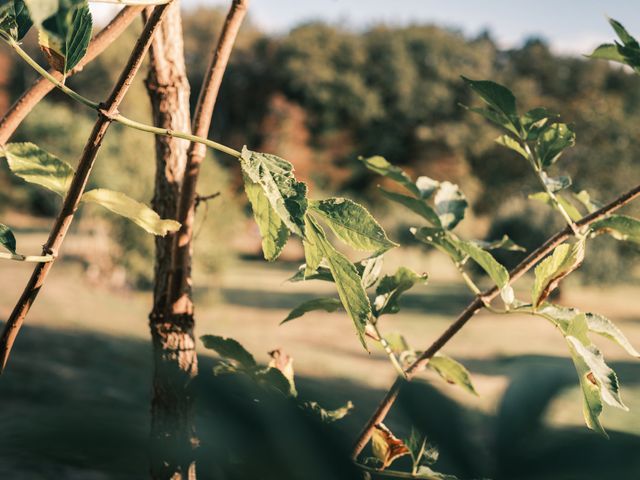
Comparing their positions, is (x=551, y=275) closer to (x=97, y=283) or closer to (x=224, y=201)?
(x=224, y=201)

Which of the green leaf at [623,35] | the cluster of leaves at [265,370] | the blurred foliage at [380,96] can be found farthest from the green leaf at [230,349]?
the blurred foliage at [380,96]

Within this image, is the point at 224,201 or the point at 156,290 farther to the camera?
the point at 224,201

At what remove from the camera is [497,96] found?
48 cm

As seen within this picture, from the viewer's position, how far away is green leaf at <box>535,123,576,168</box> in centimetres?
52

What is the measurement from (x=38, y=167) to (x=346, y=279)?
216 millimetres

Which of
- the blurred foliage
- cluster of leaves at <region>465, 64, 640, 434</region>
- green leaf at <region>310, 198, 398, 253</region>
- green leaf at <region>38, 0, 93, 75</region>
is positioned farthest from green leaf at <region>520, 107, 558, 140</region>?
the blurred foliage

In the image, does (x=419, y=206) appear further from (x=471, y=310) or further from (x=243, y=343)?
(x=243, y=343)

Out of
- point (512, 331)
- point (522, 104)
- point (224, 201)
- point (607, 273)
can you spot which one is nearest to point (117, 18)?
point (224, 201)

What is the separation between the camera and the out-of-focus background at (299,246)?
0.42 metres

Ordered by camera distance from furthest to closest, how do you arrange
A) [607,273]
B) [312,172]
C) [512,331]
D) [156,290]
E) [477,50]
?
1. [477,50]
2. [312,172]
3. [607,273]
4. [512,331]
5. [156,290]

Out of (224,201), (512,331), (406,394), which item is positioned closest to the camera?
(406,394)

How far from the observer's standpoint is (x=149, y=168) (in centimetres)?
879

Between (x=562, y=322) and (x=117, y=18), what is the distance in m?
0.38

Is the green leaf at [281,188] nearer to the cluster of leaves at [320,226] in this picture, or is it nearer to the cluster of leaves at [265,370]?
the cluster of leaves at [320,226]
